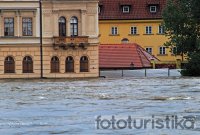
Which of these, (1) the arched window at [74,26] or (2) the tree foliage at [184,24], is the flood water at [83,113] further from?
(2) the tree foliage at [184,24]

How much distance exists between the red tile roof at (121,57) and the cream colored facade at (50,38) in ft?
42.5

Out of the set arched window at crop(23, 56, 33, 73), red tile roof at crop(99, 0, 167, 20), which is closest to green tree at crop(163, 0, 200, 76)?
arched window at crop(23, 56, 33, 73)

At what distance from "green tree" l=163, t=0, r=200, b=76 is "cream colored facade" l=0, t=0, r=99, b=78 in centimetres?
803

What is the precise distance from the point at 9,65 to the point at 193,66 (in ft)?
63.3

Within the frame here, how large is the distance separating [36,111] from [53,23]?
170 ft

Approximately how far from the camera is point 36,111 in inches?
1005

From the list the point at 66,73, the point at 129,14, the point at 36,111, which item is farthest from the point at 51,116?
the point at 129,14

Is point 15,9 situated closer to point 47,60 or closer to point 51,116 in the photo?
point 47,60

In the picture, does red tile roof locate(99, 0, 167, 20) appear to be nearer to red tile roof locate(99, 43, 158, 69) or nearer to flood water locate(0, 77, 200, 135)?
red tile roof locate(99, 43, 158, 69)

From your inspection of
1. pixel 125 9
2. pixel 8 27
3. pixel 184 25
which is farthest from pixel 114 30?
pixel 8 27

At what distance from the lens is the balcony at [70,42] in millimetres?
76188

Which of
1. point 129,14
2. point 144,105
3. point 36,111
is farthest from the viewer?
point 129,14

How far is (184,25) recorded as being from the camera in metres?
77.7

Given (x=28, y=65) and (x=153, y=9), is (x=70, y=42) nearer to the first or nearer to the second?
(x=28, y=65)
